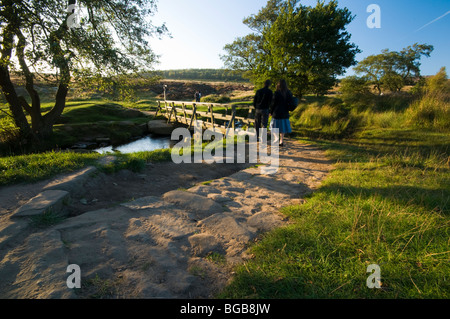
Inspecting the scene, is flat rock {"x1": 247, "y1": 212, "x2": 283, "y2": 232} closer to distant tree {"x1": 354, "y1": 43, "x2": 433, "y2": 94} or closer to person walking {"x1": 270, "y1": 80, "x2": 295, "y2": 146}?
person walking {"x1": 270, "y1": 80, "x2": 295, "y2": 146}

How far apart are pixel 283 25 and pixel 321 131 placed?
1293 centimetres

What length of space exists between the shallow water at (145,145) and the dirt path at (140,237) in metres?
9.23

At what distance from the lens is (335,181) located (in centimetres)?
429

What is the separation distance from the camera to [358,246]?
7.48 feet

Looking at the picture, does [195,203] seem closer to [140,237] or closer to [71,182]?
[140,237]

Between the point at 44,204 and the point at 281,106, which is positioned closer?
the point at 44,204

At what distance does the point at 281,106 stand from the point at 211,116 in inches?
217

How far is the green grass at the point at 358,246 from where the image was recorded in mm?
1789

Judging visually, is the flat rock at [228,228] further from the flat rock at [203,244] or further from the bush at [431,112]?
the bush at [431,112]

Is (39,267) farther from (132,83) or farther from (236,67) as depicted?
(236,67)

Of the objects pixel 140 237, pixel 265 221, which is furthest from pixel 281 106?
pixel 140 237

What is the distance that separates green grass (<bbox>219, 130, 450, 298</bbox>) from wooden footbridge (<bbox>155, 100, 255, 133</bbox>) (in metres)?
6.60

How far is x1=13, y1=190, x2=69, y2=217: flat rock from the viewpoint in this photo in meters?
2.83

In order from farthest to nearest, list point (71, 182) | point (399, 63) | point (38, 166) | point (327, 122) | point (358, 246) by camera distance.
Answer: point (399, 63) → point (327, 122) → point (38, 166) → point (71, 182) → point (358, 246)
